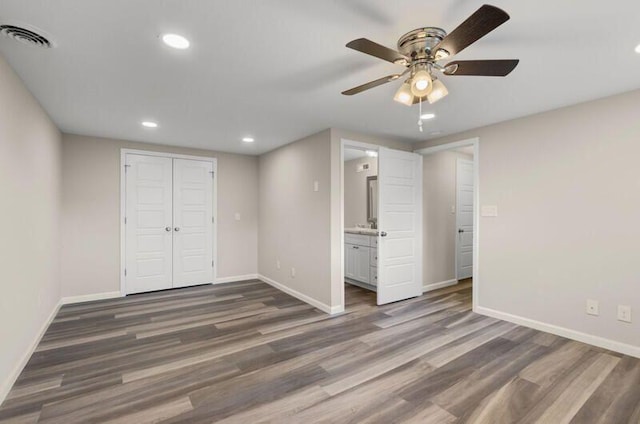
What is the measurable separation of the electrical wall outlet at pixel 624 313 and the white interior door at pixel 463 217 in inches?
101

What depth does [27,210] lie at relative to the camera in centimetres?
263

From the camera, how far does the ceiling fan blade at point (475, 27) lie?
1.25m

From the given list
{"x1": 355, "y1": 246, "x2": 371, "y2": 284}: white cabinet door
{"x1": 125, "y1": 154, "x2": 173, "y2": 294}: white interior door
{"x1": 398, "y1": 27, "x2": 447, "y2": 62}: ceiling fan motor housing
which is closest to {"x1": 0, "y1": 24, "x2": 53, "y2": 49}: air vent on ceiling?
{"x1": 398, "y1": 27, "x2": 447, "y2": 62}: ceiling fan motor housing

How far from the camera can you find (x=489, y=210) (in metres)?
3.71

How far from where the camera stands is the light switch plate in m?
3.65

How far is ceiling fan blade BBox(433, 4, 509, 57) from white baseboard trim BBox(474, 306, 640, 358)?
9.91 ft

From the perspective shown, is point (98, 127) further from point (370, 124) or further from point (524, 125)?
point (524, 125)

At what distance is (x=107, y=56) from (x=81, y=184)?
9.71ft

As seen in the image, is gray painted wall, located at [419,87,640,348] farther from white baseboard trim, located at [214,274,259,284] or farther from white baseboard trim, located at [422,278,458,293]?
white baseboard trim, located at [214,274,259,284]

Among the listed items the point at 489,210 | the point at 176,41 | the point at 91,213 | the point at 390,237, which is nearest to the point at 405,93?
the point at 176,41

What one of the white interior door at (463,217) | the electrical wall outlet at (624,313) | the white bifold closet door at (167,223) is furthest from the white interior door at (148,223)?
the electrical wall outlet at (624,313)

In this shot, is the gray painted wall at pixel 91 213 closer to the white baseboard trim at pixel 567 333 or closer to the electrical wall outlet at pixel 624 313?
the white baseboard trim at pixel 567 333

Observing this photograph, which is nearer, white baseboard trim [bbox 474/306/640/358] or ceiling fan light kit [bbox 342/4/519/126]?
ceiling fan light kit [bbox 342/4/519/126]

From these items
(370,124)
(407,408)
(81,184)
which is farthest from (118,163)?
(407,408)
